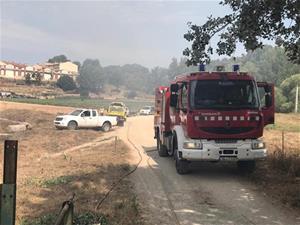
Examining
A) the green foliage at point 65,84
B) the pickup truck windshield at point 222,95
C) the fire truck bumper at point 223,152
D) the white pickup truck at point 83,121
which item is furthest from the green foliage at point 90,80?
the fire truck bumper at point 223,152

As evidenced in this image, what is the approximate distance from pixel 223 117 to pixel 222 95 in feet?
2.18

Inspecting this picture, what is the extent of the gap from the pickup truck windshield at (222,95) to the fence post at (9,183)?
841 centimetres

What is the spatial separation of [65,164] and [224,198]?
759cm

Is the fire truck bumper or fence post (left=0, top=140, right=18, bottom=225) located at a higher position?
fence post (left=0, top=140, right=18, bottom=225)

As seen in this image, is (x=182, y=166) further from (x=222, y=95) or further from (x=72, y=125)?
(x=72, y=125)

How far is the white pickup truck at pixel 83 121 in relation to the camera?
108 feet

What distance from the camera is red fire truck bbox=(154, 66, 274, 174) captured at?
39.8 ft

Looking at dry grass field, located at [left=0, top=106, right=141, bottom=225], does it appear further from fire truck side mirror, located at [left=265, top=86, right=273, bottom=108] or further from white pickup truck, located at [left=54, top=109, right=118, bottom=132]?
white pickup truck, located at [left=54, top=109, right=118, bottom=132]

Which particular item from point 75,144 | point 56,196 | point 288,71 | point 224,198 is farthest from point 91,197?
point 288,71

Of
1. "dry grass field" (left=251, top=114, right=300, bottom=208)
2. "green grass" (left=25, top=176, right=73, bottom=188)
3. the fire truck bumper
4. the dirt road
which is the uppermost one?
the fire truck bumper

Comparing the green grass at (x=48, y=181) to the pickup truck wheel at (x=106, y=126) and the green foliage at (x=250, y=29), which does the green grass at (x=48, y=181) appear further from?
the pickup truck wheel at (x=106, y=126)

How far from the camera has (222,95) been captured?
12.4m

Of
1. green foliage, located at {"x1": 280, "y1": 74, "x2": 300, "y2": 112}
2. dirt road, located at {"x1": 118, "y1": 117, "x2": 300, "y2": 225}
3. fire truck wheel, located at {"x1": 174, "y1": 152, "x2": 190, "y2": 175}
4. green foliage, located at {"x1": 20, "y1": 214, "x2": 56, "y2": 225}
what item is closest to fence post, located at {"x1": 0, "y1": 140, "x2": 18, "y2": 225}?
green foliage, located at {"x1": 20, "y1": 214, "x2": 56, "y2": 225}

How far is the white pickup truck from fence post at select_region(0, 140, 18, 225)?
2895 centimetres
